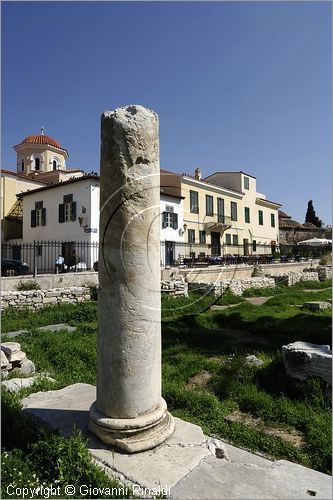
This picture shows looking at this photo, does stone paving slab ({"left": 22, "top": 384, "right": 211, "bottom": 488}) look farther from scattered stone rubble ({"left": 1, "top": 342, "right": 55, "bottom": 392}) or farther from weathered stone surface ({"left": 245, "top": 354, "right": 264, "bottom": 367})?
Answer: weathered stone surface ({"left": 245, "top": 354, "right": 264, "bottom": 367})

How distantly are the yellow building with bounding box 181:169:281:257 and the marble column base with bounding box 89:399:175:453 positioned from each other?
838 inches

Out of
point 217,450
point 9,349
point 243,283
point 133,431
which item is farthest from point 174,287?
point 133,431

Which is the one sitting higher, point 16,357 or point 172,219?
point 172,219

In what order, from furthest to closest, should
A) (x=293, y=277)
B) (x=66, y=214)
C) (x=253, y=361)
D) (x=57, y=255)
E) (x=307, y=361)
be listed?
1. (x=66, y=214)
2. (x=293, y=277)
3. (x=57, y=255)
4. (x=253, y=361)
5. (x=307, y=361)

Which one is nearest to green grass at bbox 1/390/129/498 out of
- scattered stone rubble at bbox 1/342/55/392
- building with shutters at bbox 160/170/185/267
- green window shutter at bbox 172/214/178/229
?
scattered stone rubble at bbox 1/342/55/392

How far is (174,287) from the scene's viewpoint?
15.0m

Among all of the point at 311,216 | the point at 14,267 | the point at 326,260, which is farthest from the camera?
the point at 311,216

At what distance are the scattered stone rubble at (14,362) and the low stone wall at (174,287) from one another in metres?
8.77

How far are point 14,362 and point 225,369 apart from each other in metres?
3.78

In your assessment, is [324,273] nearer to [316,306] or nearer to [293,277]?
[293,277]

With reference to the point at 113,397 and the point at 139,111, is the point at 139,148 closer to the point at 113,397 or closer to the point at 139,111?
the point at 139,111

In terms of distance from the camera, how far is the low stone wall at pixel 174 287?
48.4 feet

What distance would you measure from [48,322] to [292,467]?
8.82 metres

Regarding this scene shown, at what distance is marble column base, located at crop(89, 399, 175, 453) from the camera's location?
3.18 meters
